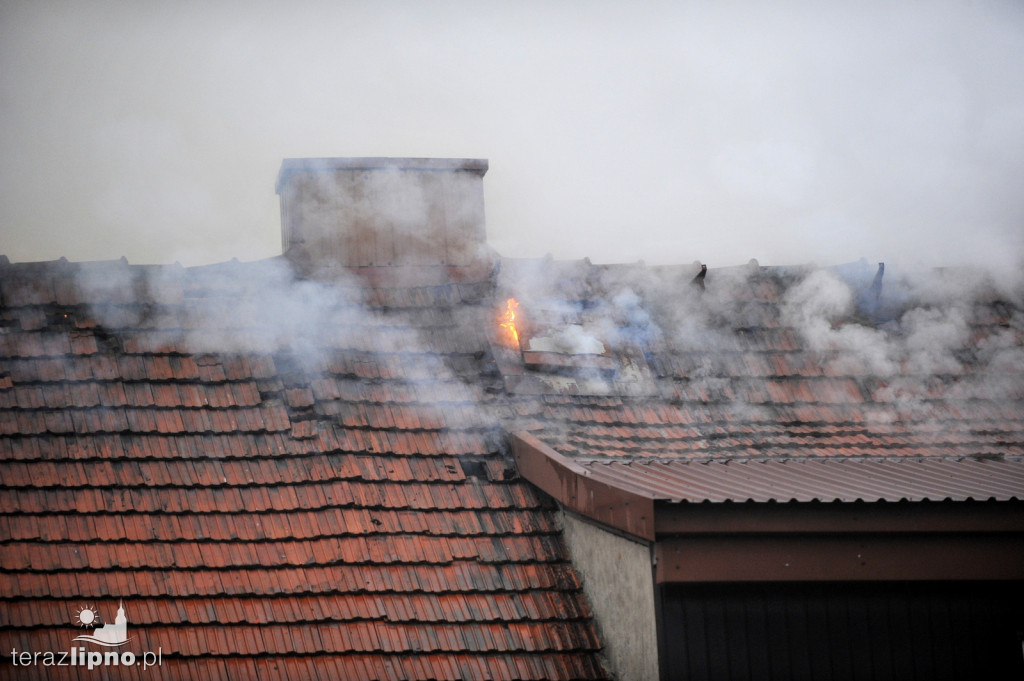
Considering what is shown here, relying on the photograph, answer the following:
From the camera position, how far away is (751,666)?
5477mm

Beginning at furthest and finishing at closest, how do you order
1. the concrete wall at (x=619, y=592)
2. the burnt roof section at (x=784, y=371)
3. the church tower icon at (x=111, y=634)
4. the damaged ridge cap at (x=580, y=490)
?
the burnt roof section at (x=784, y=371) → the concrete wall at (x=619, y=592) → the church tower icon at (x=111, y=634) → the damaged ridge cap at (x=580, y=490)

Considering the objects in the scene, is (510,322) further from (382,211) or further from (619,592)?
(619,592)

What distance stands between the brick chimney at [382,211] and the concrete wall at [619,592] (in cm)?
350

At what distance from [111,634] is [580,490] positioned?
2.79 metres

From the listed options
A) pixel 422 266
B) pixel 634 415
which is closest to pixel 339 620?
pixel 634 415

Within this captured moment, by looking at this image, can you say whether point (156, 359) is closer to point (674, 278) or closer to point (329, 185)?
point (329, 185)

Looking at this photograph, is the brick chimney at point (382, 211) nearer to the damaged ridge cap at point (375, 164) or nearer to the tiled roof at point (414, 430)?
the damaged ridge cap at point (375, 164)

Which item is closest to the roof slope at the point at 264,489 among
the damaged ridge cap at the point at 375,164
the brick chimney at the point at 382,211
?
the brick chimney at the point at 382,211

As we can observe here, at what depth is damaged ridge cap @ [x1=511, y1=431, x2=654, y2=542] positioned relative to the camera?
5176 millimetres

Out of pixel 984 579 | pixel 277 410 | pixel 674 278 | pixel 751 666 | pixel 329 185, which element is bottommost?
pixel 751 666

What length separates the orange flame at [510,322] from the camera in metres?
7.68

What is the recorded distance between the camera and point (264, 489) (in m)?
6.27

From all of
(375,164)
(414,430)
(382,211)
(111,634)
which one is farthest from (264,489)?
(375,164)

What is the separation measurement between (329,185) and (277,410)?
9.20 ft
